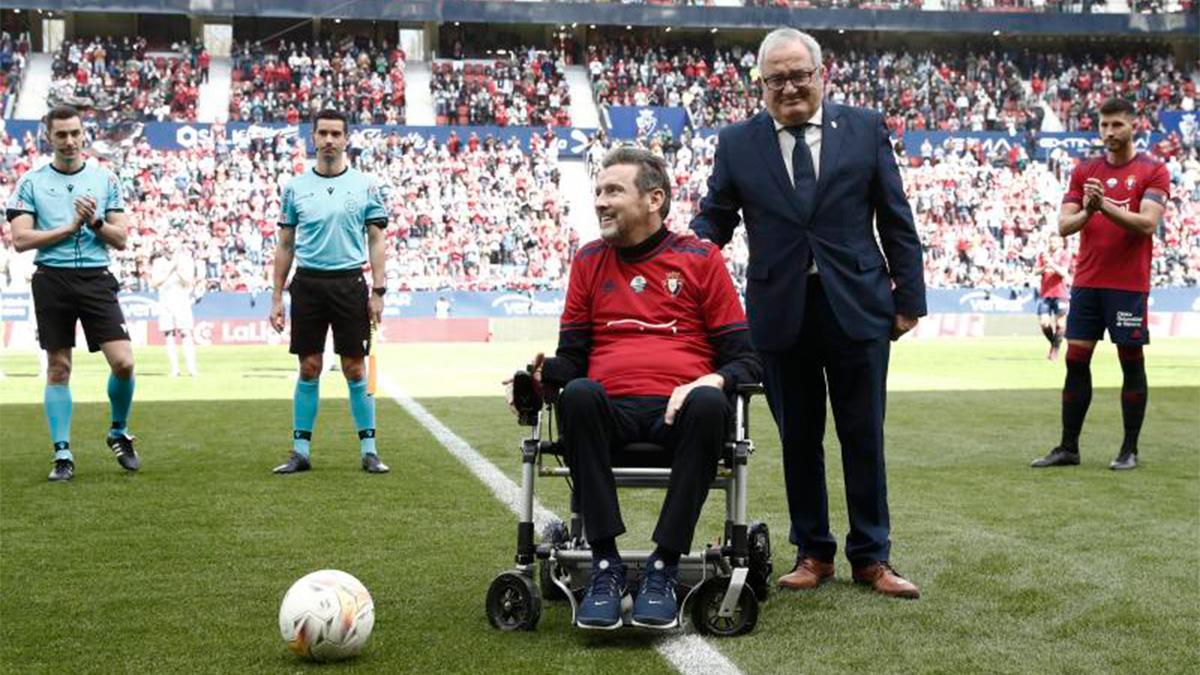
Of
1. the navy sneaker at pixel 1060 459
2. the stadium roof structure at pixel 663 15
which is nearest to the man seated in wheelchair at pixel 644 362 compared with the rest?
the navy sneaker at pixel 1060 459

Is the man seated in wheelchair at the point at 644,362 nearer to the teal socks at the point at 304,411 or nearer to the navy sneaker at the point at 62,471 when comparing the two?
the teal socks at the point at 304,411

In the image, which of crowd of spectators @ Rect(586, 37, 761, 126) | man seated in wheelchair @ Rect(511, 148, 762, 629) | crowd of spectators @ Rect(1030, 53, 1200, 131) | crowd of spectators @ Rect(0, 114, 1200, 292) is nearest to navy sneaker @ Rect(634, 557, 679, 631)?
man seated in wheelchair @ Rect(511, 148, 762, 629)

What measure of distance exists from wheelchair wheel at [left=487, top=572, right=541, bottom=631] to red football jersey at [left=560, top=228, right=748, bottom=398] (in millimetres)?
765

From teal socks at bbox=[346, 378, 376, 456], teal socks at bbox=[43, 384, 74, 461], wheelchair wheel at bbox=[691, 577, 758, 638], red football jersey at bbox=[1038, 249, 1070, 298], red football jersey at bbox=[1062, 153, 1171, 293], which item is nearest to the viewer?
wheelchair wheel at bbox=[691, 577, 758, 638]

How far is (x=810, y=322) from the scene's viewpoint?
570cm

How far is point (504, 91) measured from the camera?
46.5m

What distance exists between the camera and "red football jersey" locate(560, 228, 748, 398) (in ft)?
17.3

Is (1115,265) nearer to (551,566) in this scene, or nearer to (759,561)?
(759,561)

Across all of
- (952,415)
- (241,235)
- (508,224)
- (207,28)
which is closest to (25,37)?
(207,28)

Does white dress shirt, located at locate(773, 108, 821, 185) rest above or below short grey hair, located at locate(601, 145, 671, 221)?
above

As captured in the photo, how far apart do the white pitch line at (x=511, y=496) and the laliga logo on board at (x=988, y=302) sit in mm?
21879

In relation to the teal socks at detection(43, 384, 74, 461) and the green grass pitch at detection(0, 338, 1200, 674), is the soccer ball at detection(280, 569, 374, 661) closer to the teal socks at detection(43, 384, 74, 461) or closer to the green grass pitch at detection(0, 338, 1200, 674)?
the green grass pitch at detection(0, 338, 1200, 674)

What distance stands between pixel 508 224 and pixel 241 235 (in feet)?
22.8

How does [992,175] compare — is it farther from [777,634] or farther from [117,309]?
[777,634]
